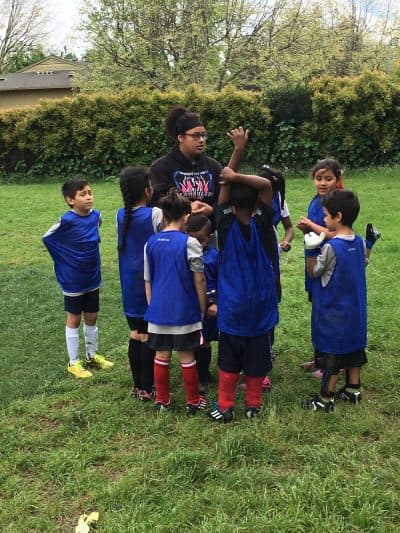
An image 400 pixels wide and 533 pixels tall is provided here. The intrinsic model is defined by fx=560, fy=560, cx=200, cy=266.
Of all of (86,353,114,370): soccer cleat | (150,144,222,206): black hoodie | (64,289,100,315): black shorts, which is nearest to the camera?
(150,144,222,206): black hoodie

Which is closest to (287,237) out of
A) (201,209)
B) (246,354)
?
(201,209)

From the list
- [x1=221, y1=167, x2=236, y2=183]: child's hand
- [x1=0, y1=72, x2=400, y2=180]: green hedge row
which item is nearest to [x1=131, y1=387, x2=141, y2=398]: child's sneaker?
[x1=221, y1=167, x2=236, y2=183]: child's hand

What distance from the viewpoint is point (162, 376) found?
3.73 meters

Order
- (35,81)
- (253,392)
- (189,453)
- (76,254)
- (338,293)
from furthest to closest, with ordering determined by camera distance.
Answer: (35,81) → (76,254) → (253,392) → (338,293) → (189,453)

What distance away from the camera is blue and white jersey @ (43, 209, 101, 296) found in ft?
14.6

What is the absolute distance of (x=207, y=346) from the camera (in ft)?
13.8

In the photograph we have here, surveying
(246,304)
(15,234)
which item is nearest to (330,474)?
(246,304)

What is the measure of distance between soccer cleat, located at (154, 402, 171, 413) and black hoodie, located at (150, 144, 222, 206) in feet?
4.64

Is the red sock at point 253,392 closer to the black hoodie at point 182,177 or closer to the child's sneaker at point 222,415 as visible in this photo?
the child's sneaker at point 222,415

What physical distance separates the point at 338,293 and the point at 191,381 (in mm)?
1119

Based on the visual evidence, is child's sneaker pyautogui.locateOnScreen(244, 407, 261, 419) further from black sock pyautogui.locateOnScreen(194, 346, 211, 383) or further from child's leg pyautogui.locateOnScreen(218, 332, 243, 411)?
black sock pyautogui.locateOnScreen(194, 346, 211, 383)

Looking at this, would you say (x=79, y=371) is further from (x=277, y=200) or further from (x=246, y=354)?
(x=277, y=200)

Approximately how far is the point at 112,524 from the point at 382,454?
151cm

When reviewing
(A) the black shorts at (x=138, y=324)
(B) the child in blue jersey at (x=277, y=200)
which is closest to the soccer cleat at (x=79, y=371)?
(A) the black shorts at (x=138, y=324)
